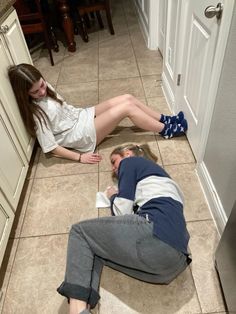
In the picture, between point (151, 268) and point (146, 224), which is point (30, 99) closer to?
point (146, 224)

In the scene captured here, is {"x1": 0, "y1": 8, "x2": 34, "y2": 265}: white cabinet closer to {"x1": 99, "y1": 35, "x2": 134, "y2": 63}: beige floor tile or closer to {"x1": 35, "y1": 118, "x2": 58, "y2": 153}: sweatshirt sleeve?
{"x1": 35, "y1": 118, "x2": 58, "y2": 153}: sweatshirt sleeve

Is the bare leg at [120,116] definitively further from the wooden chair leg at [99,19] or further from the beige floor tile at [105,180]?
the wooden chair leg at [99,19]

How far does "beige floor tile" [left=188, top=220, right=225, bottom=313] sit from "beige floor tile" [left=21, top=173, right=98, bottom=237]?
0.50 metres

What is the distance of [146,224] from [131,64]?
6.40ft

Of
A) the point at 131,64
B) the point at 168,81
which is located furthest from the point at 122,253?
the point at 131,64

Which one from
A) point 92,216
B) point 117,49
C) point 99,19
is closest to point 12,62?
point 92,216

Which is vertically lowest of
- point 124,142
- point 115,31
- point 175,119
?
point 115,31

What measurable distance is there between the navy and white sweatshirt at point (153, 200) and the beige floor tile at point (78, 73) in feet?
4.84

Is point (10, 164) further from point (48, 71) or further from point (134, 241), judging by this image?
point (48, 71)

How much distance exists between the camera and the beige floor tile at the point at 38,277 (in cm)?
114

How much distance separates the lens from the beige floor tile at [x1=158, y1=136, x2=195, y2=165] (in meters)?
1.66

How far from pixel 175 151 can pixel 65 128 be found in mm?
673

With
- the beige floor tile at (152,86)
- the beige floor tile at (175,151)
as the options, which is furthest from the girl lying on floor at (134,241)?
the beige floor tile at (152,86)

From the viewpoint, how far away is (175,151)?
1.72 metres
